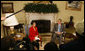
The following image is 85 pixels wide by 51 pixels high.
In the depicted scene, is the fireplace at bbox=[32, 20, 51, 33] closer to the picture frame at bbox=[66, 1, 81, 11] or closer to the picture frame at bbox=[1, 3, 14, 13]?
the picture frame at bbox=[66, 1, 81, 11]

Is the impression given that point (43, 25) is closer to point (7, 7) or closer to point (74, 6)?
point (74, 6)

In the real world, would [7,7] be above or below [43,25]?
above

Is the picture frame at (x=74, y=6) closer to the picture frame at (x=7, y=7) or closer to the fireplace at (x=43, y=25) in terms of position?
the fireplace at (x=43, y=25)

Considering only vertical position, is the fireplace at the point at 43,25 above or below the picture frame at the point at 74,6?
below

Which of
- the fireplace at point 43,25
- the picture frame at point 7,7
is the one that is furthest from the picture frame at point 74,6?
the picture frame at point 7,7

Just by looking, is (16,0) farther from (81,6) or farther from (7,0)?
(81,6)

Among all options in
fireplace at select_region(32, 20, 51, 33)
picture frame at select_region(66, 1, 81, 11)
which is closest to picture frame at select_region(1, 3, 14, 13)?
fireplace at select_region(32, 20, 51, 33)

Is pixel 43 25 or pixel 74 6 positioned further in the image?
pixel 74 6

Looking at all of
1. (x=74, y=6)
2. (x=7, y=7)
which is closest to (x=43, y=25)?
(x=74, y=6)

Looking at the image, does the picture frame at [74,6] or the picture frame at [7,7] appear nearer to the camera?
the picture frame at [7,7]

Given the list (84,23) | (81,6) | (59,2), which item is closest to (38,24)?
(59,2)

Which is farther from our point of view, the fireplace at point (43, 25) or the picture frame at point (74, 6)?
the picture frame at point (74, 6)

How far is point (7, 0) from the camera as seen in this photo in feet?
18.2

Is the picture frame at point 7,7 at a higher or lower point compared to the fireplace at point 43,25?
higher
